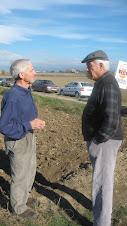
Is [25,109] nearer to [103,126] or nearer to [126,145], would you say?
[103,126]

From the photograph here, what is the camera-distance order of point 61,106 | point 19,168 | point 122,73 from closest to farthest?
point 19,168 → point 61,106 → point 122,73

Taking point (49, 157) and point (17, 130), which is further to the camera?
point (49, 157)

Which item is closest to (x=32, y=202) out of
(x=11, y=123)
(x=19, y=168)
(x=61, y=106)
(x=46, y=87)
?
(x=19, y=168)

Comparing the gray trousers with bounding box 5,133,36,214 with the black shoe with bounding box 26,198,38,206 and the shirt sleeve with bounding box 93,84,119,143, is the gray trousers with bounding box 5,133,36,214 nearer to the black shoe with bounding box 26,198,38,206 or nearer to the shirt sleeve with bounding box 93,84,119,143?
the black shoe with bounding box 26,198,38,206

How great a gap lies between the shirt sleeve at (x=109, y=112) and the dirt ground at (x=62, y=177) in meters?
1.36

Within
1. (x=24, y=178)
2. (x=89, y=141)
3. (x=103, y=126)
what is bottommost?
(x=24, y=178)

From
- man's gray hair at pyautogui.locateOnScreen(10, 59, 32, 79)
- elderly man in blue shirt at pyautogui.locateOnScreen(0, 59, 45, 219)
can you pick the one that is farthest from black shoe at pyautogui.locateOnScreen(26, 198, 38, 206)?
man's gray hair at pyautogui.locateOnScreen(10, 59, 32, 79)

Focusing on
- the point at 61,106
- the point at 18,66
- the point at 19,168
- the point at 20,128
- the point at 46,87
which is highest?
the point at 18,66

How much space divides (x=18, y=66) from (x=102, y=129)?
1236mm

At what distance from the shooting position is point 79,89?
2223 cm

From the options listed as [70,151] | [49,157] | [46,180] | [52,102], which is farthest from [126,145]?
[52,102]

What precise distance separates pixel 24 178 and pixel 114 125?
4.42 ft

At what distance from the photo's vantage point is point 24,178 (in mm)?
3213

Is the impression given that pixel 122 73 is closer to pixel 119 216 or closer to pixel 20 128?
pixel 119 216
